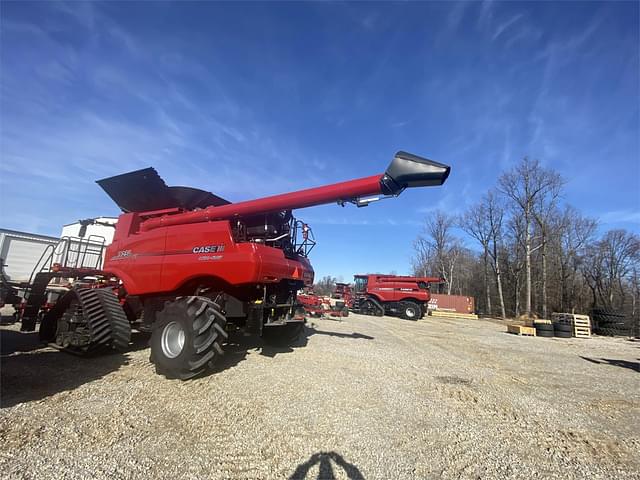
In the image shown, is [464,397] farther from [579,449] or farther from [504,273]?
[504,273]

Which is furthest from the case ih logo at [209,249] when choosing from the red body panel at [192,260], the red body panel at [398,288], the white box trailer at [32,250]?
the red body panel at [398,288]

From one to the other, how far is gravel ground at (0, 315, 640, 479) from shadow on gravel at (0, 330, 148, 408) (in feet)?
0.09

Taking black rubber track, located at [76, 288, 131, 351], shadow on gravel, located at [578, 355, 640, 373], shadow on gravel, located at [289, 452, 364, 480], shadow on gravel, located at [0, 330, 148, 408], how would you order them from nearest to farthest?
shadow on gravel, located at [289, 452, 364, 480], shadow on gravel, located at [0, 330, 148, 408], black rubber track, located at [76, 288, 131, 351], shadow on gravel, located at [578, 355, 640, 373]

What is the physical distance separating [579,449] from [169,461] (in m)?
4.36

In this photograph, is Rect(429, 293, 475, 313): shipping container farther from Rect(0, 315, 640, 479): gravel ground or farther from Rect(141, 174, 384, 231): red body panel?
Rect(141, 174, 384, 231): red body panel

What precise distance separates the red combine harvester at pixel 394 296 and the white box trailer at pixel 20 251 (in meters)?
18.5

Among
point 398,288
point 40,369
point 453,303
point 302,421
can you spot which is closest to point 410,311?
point 398,288

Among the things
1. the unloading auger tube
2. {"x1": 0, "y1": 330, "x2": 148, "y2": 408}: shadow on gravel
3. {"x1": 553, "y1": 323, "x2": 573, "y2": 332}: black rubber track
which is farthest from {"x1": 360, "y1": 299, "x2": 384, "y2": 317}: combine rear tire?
the unloading auger tube

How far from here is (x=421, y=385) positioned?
566 cm

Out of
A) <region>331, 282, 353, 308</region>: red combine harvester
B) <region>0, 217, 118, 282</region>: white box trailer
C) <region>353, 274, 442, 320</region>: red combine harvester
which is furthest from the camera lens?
<region>331, 282, 353, 308</region>: red combine harvester

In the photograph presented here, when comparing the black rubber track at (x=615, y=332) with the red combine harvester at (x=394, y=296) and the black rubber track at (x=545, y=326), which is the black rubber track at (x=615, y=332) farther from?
the red combine harvester at (x=394, y=296)

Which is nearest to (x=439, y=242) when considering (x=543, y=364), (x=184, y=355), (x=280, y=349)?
(x=543, y=364)

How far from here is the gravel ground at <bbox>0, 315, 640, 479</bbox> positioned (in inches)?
115

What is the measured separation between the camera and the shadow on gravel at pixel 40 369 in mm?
4148
